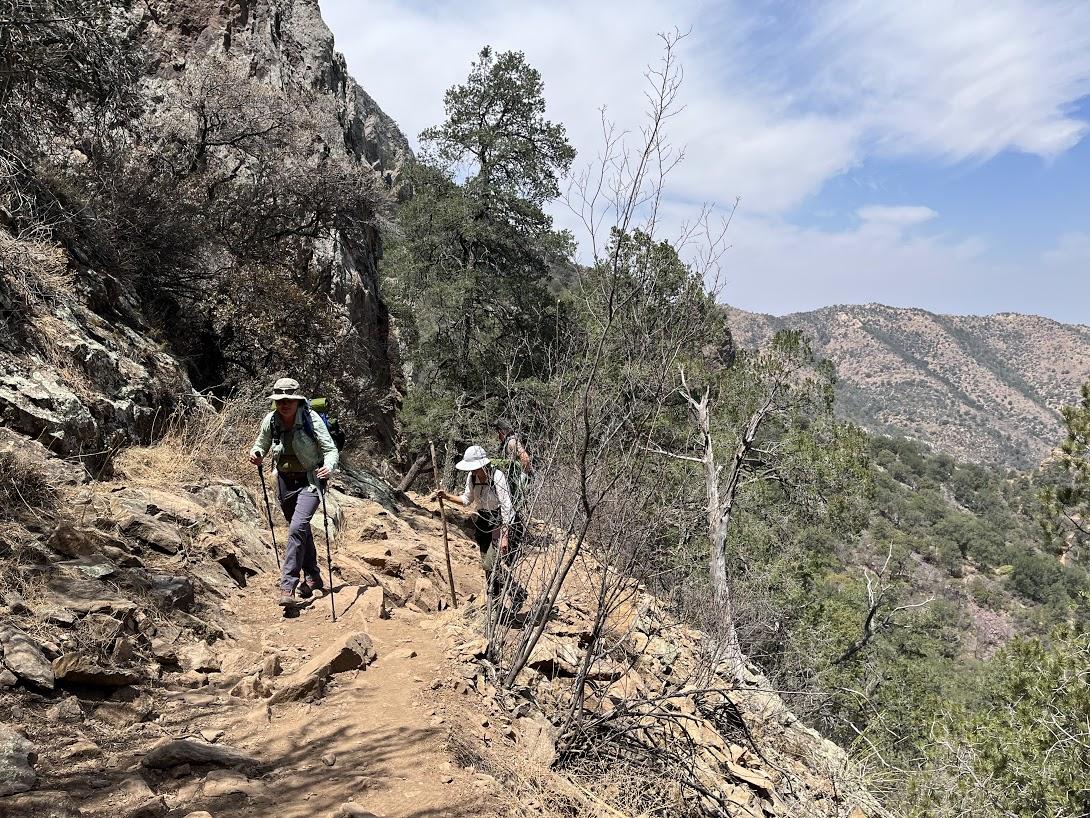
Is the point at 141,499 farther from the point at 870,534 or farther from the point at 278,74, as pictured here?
the point at 870,534

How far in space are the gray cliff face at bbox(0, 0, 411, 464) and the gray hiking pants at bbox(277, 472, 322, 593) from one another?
53.7 inches

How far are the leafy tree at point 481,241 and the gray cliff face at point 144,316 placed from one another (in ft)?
3.50

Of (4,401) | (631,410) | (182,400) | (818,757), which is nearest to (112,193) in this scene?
(182,400)

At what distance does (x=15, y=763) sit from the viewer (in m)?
2.19

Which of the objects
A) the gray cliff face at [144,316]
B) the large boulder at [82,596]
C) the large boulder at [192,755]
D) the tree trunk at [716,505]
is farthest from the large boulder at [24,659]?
the tree trunk at [716,505]

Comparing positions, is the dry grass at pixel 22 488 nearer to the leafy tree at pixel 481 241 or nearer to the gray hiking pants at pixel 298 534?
the gray hiking pants at pixel 298 534

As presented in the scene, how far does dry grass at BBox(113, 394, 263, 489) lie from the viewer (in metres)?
5.53

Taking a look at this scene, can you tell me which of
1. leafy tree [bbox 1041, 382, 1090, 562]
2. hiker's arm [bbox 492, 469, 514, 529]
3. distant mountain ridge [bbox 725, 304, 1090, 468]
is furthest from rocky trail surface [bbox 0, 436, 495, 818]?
distant mountain ridge [bbox 725, 304, 1090, 468]

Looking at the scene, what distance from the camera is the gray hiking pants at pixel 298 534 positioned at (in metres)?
4.80

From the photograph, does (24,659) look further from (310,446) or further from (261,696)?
(310,446)

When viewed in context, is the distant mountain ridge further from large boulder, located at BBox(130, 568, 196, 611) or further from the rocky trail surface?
large boulder, located at BBox(130, 568, 196, 611)

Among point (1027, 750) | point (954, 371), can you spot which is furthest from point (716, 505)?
point (954, 371)

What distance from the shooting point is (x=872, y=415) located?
11475 cm

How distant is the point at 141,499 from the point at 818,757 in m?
6.00
